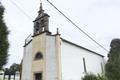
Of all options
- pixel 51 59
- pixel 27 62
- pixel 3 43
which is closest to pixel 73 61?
pixel 51 59

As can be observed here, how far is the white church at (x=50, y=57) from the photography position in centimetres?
2069

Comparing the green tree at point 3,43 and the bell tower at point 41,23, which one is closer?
the green tree at point 3,43

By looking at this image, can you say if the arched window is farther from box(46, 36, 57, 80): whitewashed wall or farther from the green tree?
the green tree

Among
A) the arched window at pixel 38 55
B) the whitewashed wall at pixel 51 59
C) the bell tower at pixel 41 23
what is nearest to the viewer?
the whitewashed wall at pixel 51 59

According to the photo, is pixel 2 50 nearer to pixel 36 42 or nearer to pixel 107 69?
pixel 107 69

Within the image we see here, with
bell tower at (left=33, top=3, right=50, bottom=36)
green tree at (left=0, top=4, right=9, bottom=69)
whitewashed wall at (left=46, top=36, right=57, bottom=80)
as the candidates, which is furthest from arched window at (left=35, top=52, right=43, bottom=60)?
green tree at (left=0, top=4, right=9, bottom=69)

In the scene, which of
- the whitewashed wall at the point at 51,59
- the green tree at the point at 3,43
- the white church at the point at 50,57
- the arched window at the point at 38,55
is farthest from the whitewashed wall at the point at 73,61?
the green tree at the point at 3,43

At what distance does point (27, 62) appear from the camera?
24203mm

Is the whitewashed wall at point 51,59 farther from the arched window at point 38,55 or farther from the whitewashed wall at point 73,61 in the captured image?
the arched window at point 38,55

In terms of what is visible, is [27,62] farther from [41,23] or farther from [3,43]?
[3,43]

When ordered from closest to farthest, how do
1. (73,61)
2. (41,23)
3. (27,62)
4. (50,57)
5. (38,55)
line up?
1. (50,57)
2. (73,61)
3. (38,55)
4. (41,23)
5. (27,62)

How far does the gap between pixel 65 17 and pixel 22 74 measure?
1581 cm

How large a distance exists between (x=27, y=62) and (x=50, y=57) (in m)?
4.43

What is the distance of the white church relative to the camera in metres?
20.7
